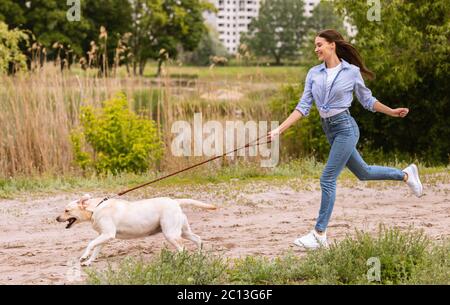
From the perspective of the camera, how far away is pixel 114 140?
1466 cm

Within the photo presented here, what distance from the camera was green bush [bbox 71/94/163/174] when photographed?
572 inches

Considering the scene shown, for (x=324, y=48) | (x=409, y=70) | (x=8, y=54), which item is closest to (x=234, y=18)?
(x=8, y=54)

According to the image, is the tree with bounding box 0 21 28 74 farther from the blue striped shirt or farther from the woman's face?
the woman's face

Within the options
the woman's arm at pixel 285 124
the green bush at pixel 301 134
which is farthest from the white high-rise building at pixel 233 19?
the woman's arm at pixel 285 124

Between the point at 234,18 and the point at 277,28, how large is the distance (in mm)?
9981

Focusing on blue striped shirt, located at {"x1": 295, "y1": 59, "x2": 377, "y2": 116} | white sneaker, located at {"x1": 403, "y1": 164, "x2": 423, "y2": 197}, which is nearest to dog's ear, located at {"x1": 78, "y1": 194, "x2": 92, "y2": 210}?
blue striped shirt, located at {"x1": 295, "y1": 59, "x2": 377, "y2": 116}

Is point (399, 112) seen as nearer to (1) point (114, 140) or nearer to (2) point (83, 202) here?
(2) point (83, 202)

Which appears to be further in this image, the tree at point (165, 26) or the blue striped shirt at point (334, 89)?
the tree at point (165, 26)

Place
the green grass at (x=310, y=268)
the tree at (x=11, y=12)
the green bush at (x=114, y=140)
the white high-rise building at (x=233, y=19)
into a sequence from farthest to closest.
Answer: the white high-rise building at (x=233, y=19) → the tree at (x=11, y=12) → the green bush at (x=114, y=140) → the green grass at (x=310, y=268)

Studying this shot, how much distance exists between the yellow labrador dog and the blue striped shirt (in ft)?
4.77

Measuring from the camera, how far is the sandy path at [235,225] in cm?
786

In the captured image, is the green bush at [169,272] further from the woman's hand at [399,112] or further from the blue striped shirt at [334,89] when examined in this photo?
the woman's hand at [399,112]

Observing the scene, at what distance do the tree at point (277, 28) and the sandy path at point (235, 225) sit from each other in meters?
63.1
